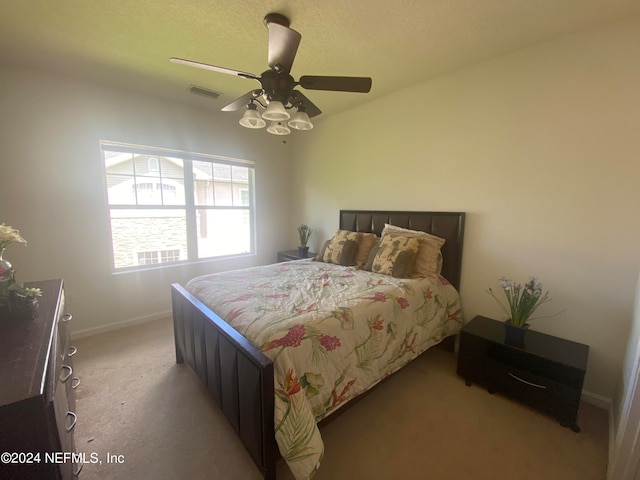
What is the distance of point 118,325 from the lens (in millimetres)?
2898

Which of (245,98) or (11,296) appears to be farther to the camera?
(245,98)

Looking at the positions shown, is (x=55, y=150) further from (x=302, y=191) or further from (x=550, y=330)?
(x=550, y=330)

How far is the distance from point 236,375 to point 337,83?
5.95ft

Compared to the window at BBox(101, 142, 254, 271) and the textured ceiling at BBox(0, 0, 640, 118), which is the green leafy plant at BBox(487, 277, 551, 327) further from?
the window at BBox(101, 142, 254, 271)

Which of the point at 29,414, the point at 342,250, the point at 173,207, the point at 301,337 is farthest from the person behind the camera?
the point at 173,207

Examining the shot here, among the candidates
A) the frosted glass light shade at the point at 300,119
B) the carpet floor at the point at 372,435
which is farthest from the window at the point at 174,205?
the frosted glass light shade at the point at 300,119

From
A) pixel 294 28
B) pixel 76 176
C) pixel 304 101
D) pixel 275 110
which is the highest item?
pixel 294 28

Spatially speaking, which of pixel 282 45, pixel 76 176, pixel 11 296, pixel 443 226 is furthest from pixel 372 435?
pixel 76 176

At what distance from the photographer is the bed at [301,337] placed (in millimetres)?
1181

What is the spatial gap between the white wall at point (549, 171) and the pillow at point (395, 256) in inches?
20.3

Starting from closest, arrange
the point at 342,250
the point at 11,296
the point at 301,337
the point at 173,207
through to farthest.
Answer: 1. the point at 11,296
2. the point at 301,337
3. the point at 342,250
4. the point at 173,207

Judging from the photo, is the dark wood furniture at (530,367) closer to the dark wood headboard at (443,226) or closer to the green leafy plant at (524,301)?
the green leafy plant at (524,301)

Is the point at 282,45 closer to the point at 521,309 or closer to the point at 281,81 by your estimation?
the point at 281,81

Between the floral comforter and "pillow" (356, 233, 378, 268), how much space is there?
332mm
